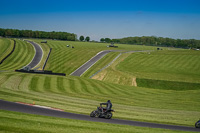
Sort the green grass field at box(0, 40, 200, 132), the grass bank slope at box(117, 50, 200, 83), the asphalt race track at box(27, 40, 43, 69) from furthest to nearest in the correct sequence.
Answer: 1. the asphalt race track at box(27, 40, 43, 69)
2. the grass bank slope at box(117, 50, 200, 83)
3. the green grass field at box(0, 40, 200, 132)

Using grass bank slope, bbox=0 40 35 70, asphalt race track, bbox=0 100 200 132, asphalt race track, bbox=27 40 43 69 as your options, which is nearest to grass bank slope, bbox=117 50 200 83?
asphalt race track, bbox=27 40 43 69

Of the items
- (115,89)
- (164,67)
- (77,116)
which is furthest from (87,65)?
(77,116)

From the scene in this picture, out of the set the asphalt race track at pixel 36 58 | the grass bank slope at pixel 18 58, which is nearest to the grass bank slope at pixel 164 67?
the asphalt race track at pixel 36 58

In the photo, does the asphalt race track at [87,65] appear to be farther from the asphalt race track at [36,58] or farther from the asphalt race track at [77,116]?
the asphalt race track at [77,116]

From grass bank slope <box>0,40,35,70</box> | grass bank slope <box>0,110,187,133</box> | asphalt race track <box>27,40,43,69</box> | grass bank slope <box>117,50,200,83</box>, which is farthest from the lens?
asphalt race track <box>27,40,43,69</box>

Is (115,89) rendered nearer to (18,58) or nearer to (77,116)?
(77,116)

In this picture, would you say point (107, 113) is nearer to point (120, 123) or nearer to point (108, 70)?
point (120, 123)

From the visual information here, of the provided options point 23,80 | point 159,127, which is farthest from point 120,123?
point 23,80

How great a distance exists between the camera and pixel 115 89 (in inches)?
2009

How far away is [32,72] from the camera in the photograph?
62.3 metres

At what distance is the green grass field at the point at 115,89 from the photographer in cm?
2639

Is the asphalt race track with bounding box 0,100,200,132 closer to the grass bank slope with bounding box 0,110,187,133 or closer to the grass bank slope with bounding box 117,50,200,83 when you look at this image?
the grass bank slope with bounding box 0,110,187,133

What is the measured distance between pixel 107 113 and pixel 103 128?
16.6ft

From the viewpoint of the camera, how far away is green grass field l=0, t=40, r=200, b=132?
86.6ft
